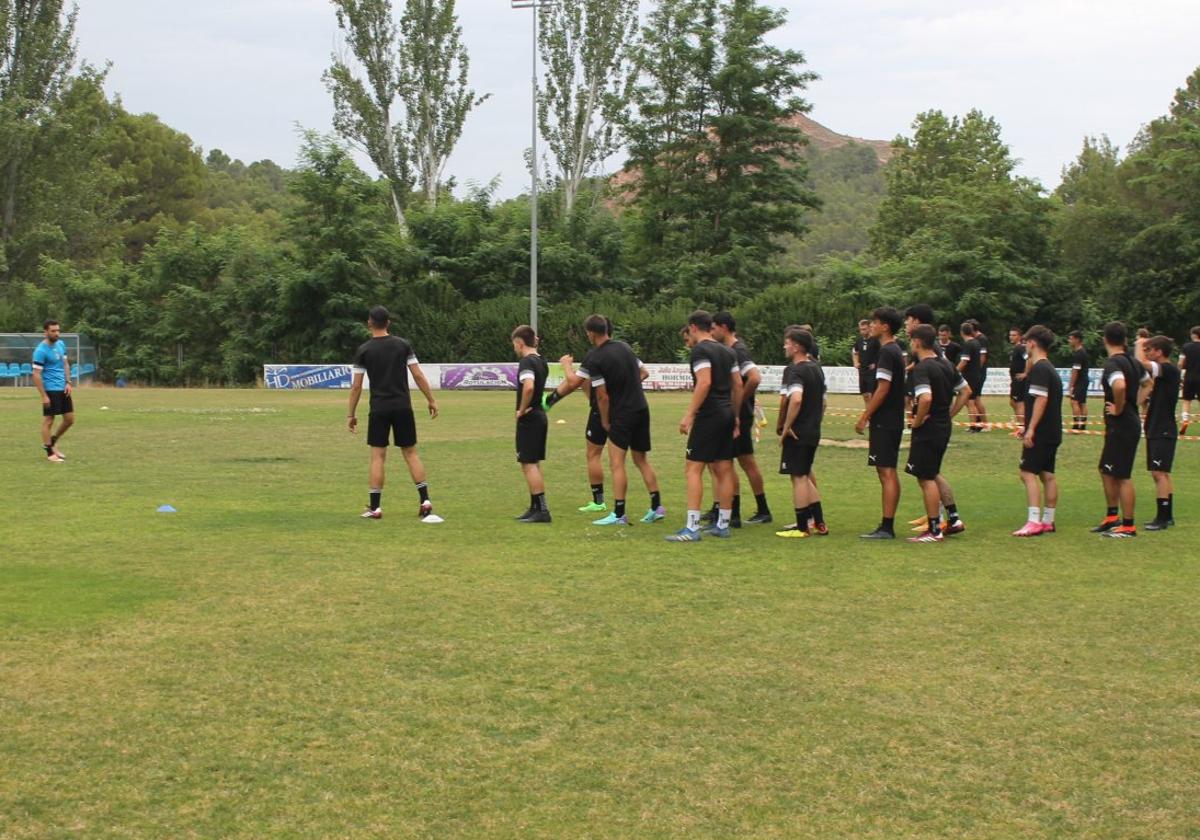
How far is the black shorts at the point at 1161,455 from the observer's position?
11.5m

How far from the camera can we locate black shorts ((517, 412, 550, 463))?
459 inches

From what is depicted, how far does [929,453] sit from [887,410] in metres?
0.51

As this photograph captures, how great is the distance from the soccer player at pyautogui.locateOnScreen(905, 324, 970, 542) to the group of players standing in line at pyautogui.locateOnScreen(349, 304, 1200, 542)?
12 millimetres

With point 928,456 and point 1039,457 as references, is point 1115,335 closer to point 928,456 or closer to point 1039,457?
point 1039,457

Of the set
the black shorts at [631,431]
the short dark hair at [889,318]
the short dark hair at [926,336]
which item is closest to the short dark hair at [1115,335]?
the short dark hair at [926,336]

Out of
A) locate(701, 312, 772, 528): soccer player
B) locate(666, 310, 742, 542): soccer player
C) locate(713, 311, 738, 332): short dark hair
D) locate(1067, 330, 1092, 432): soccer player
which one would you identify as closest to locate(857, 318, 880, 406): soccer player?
locate(1067, 330, 1092, 432): soccer player

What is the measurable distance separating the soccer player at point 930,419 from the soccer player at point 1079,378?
11.0 m

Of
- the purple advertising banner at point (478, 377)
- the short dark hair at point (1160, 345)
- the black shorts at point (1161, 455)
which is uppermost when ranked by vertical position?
the short dark hair at point (1160, 345)

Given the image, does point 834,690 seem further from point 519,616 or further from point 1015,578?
point 1015,578

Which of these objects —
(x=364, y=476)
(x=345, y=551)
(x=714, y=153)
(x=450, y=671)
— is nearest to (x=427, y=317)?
(x=714, y=153)

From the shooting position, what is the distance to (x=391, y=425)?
1160 cm

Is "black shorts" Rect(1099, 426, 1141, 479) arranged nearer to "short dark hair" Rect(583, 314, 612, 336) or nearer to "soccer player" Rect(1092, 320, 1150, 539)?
"soccer player" Rect(1092, 320, 1150, 539)

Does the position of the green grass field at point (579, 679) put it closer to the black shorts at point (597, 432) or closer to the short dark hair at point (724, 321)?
the black shorts at point (597, 432)

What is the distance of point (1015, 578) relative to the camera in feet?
29.3
